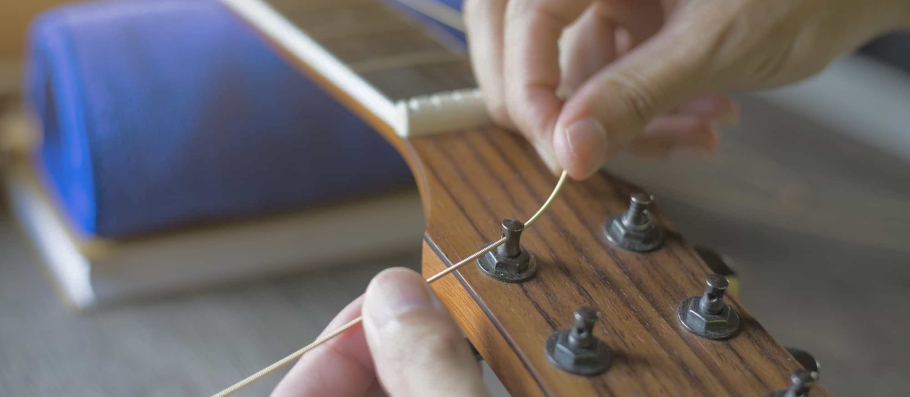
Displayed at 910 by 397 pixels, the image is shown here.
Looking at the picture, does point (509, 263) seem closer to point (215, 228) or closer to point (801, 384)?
point (801, 384)

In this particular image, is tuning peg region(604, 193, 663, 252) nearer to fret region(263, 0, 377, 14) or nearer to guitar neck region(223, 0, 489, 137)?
guitar neck region(223, 0, 489, 137)

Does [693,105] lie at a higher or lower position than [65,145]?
higher

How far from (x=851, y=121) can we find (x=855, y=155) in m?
0.09

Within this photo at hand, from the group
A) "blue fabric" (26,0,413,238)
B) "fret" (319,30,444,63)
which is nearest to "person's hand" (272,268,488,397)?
"fret" (319,30,444,63)

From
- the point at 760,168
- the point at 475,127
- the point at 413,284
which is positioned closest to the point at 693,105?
the point at 475,127

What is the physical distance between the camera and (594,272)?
23.1 inches

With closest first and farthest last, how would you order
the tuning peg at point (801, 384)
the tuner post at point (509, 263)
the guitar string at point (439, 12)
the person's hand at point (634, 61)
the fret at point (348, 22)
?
the tuning peg at point (801, 384) → the tuner post at point (509, 263) → the person's hand at point (634, 61) → the fret at point (348, 22) → the guitar string at point (439, 12)

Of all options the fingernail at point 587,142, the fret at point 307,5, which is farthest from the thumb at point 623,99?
the fret at point 307,5

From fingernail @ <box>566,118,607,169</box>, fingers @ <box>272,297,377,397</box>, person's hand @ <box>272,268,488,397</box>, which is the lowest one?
fingers @ <box>272,297,377,397</box>

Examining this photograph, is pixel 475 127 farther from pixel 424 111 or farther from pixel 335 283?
pixel 335 283

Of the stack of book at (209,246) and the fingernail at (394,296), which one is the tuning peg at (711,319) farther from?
the stack of book at (209,246)

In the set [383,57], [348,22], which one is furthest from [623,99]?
[348,22]

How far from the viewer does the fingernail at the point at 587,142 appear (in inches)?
25.4

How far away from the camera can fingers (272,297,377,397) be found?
62 cm
